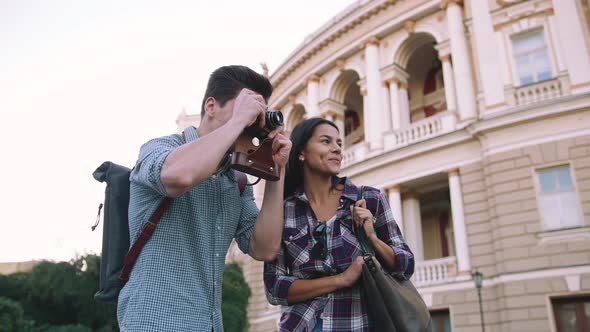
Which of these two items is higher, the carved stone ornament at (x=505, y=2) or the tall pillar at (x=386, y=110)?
the carved stone ornament at (x=505, y=2)

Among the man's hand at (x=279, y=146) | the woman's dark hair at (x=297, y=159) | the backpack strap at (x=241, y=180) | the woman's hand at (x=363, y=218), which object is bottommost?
the woman's hand at (x=363, y=218)

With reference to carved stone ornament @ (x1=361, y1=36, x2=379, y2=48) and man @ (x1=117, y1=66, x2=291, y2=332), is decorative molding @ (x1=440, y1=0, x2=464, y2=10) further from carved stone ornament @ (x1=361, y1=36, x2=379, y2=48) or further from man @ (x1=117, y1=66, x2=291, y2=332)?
man @ (x1=117, y1=66, x2=291, y2=332)

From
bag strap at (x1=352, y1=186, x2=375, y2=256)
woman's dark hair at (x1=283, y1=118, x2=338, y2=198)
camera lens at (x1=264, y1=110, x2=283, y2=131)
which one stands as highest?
woman's dark hair at (x1=283, y1=118, x2=338, y2=198)

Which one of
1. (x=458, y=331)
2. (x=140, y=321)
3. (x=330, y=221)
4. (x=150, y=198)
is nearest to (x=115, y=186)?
(x=150, y=198)

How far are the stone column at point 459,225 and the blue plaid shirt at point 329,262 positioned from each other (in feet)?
42.2

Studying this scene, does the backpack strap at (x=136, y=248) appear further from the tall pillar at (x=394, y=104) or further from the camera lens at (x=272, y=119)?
the tall pillar at (x=394, y=104)

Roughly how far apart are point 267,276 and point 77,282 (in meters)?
20.3

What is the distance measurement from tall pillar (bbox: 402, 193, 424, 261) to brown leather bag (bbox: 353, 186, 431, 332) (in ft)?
47.7

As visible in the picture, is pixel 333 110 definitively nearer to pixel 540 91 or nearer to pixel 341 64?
pixel 341 64

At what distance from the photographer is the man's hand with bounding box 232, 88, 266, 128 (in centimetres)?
205

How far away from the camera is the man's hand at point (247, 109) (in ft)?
6.72

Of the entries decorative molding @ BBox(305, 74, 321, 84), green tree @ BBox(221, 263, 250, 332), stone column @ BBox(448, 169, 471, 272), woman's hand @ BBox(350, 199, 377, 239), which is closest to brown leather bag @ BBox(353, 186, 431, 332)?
woman's hand @ BBox(350, 199, 377, 239)

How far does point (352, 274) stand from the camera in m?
2.53

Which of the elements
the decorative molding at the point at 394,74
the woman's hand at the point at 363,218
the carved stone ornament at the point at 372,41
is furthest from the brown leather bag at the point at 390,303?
the carved stone ornament at the point at 372,41
